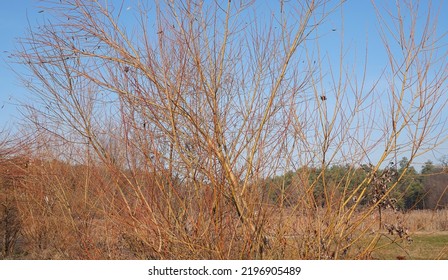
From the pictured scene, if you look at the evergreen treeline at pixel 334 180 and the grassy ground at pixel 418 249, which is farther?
the grassy ground at pixel 418 249

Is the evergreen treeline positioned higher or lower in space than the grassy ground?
higher

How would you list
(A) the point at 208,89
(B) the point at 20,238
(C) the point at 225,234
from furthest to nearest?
(B) the point at 20,238, (A) the point at 208,89, (C) the point at 225,234

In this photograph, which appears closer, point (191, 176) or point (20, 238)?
point (191, 176)

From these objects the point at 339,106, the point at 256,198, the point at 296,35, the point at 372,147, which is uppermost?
the point at 296,35

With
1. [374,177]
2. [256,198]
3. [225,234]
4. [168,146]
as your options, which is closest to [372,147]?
[374,177]

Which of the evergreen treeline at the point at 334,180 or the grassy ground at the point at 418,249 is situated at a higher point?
the evergreen treeline at the point at 334,180

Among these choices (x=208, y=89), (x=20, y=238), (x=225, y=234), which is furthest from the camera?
(x=20, y=238)

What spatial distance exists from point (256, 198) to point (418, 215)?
1.94 metres

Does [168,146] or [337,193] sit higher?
[168,146]

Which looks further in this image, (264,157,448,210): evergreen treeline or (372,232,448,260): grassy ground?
(372,232,448,260): grassy ground

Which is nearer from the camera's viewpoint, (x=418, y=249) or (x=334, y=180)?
(x=334, y=180)

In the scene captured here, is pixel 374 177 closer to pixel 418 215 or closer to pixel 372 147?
pixel 372 147

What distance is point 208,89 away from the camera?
3.55m

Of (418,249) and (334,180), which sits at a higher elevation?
(334,180)
